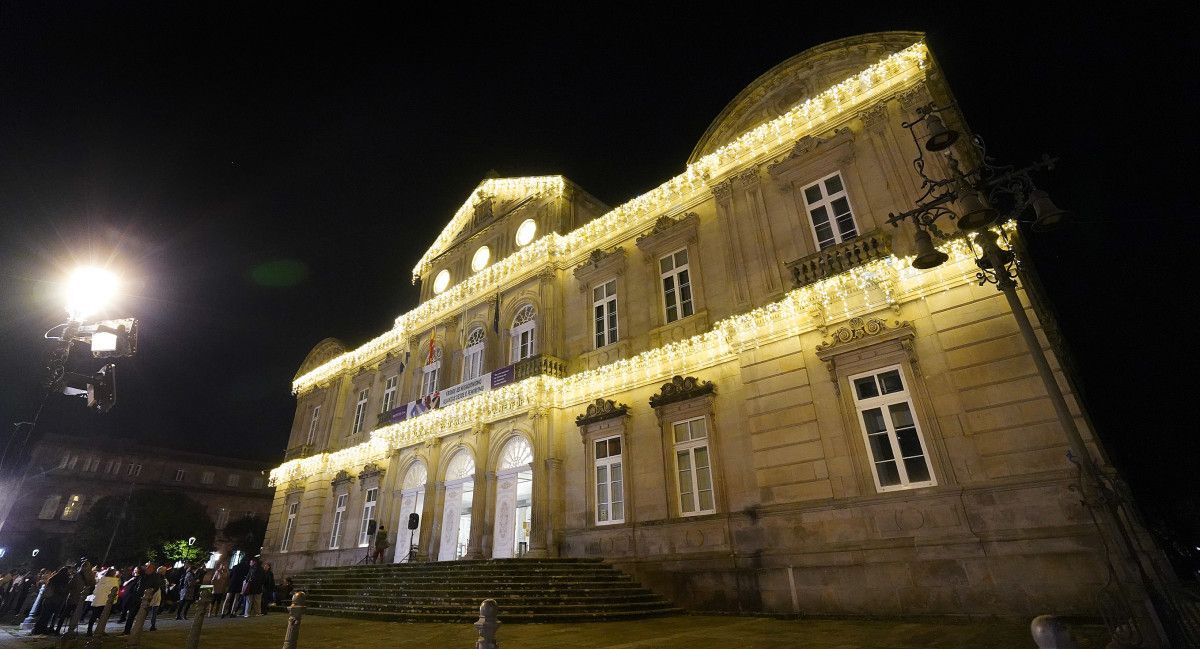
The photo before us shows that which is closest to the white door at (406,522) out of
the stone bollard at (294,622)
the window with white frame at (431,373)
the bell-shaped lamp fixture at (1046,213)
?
the window with white frame at (431,373)

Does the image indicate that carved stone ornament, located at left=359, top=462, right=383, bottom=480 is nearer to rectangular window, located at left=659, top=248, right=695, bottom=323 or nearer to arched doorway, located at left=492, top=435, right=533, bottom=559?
arched doorway, located at left=492, top=435, right=533, bottom=559

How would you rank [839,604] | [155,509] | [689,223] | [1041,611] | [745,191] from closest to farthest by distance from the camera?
[1041,611], [839,604], [745,191], [689,223], [155,509]

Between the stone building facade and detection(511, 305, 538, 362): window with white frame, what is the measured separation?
85 millimetres

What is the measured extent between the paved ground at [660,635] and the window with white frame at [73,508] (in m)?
54.1

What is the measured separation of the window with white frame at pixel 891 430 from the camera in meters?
9.82

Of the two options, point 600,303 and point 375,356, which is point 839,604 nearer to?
point 600,303

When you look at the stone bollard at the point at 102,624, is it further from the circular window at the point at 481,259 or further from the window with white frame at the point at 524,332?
the circular window at the point at 481,259

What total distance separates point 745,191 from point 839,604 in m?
10.4

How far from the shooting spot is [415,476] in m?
21.3

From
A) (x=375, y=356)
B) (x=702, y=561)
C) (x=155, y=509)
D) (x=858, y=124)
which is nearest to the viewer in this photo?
(x=702, y=561)

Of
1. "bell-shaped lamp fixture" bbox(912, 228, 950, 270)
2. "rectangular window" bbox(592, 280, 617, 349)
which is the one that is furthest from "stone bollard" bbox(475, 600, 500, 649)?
"rectangular window" bbox(592, 280, 617, 349)

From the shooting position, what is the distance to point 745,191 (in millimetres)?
14531

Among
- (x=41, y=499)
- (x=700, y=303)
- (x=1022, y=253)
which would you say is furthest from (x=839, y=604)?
(x=41, y=499)

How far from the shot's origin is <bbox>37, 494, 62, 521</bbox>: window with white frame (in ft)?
154
